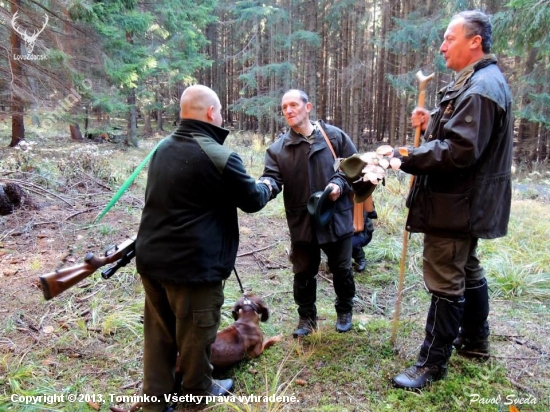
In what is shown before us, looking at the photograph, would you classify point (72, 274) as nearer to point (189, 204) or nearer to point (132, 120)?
point (189, 204)

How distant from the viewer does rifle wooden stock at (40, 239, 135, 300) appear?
200 cm

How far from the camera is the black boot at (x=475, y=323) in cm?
275

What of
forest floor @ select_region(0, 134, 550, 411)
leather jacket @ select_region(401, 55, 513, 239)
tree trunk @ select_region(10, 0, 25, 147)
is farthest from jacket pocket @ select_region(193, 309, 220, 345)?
tree trunk @ select_region(10, 0, 25, 147)

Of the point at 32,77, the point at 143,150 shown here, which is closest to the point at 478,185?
the point at 32,77

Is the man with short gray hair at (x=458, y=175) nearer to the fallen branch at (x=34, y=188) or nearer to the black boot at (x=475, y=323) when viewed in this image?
the black boot at (x=475, y=323)

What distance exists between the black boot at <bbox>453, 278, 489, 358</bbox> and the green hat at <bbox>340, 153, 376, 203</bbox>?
1067mm

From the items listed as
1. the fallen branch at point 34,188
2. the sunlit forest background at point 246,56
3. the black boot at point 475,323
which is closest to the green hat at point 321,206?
the black boot at point 475,323

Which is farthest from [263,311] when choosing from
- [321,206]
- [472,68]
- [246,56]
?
[246,56]

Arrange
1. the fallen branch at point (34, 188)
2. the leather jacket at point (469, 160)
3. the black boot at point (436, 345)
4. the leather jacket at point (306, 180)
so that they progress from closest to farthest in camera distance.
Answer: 1. the leather jacket at point (469, 160)
2. the black boot at point (436, 345)
3. the leather jacket at point (306, 180)
4. the fallen branch at point (34, 188)

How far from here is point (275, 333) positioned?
354 centimetres

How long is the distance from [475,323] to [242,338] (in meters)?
1.84

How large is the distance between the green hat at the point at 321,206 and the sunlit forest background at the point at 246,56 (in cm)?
555

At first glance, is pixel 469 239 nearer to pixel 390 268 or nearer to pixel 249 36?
pixel 390 268

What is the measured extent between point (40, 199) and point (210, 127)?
5.73 meters
